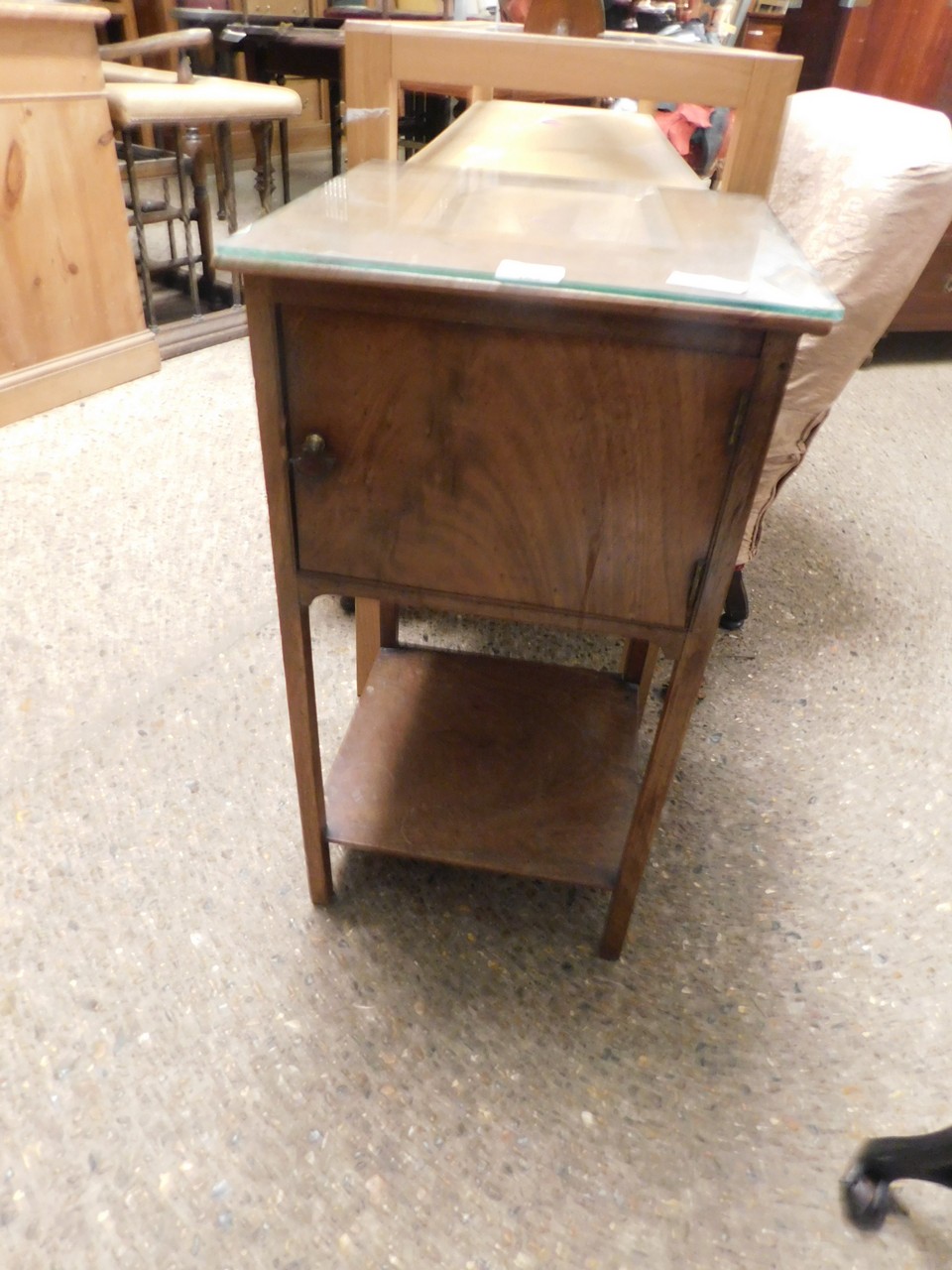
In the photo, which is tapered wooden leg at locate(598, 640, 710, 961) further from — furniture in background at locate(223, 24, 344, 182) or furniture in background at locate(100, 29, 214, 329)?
furniture in background at locate(223, 24, 344, 182)

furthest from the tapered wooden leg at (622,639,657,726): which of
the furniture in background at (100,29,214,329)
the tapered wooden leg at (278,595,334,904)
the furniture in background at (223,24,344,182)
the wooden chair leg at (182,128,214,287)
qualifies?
the furniture in background at (223,24,344,182)

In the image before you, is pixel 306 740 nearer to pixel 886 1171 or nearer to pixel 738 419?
pixel 738 419

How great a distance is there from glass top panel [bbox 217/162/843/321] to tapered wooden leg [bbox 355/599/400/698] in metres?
0.52

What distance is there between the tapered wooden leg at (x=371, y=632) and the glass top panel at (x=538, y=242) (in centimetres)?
52

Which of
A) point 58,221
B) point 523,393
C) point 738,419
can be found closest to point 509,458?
point 523,393

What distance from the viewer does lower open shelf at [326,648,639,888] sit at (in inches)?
34.4

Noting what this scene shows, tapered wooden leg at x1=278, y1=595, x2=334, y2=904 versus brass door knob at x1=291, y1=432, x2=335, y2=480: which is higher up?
brass door knob at x1=291, y1=432, x2=335, y2=480

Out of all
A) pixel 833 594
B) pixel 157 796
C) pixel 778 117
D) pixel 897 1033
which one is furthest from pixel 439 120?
pixel 897 1033

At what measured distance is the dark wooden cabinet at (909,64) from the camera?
7.82 feet

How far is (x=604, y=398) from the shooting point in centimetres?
56

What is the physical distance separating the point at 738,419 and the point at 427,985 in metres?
0.64

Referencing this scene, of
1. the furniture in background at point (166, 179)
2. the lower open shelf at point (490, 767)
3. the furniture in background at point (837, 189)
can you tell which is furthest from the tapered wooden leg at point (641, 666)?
the furniture in background at point (166, 179)

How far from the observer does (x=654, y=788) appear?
757mm

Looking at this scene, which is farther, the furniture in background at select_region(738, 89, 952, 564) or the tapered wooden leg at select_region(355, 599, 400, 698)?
the tapered wooden leg at select_region(355, 599, 400, 698)
